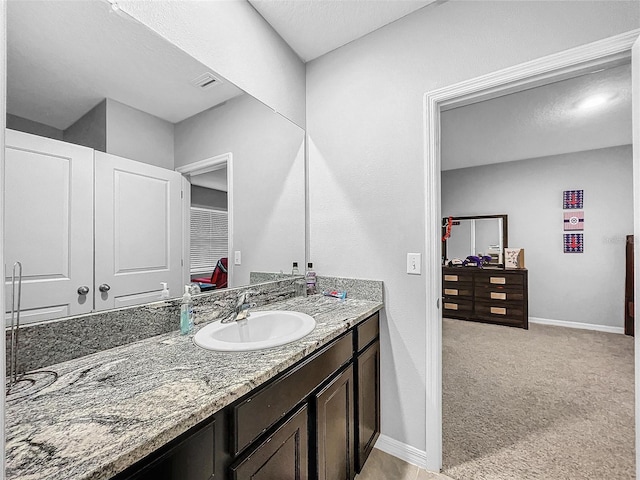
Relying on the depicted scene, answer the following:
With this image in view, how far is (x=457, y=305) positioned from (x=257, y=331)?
4178 millimetres

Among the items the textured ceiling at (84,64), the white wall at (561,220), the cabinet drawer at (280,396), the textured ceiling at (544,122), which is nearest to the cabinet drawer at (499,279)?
the white wall at (561,220)

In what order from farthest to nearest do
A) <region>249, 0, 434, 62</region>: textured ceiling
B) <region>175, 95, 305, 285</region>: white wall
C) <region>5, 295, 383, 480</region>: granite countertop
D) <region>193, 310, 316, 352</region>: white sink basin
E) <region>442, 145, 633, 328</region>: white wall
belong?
<region>442, 145, 633, 328</region>: white wall, <region>249, 0, 434, 62</region>: textured ceiling, <region>175, 95, 305, 285</region>: white wall, <region>193, 310, 316, 352</region>: white sink basin, <region>5, 295, 383, 480</region>: granite countertop

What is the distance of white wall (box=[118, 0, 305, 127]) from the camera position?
1.24 metres

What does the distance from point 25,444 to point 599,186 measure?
5824 mm

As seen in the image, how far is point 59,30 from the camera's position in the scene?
958mm

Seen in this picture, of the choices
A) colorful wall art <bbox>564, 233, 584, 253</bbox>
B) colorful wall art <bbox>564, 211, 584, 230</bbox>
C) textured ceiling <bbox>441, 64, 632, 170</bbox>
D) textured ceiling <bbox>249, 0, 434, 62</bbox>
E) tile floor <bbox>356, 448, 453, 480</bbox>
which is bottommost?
tile floor <bbox>356, 448, 453, 480</bbox>

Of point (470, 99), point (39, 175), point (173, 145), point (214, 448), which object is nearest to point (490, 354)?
point (470, 99)

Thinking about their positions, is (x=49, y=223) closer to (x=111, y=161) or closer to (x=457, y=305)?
(x=111, y=161)

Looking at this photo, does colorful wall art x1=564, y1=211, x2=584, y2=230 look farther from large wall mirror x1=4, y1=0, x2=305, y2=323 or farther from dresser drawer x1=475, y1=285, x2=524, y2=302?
large wall mirror x1=4, y1=0, x2=305, y2=323

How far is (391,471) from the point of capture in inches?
62.3

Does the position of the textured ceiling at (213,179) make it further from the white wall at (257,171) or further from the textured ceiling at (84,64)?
the textured ceiling at (84,64)

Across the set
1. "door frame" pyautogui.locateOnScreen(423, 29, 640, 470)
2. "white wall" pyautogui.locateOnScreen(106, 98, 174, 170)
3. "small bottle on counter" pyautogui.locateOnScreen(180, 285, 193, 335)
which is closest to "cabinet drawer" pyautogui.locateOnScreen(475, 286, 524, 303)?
"door frame" pyautogui.locateOnScreen(423, 29, 640, 470)

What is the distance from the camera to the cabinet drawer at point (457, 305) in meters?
4.59

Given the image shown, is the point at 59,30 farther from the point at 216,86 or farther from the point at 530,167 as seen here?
the point at 530,167
